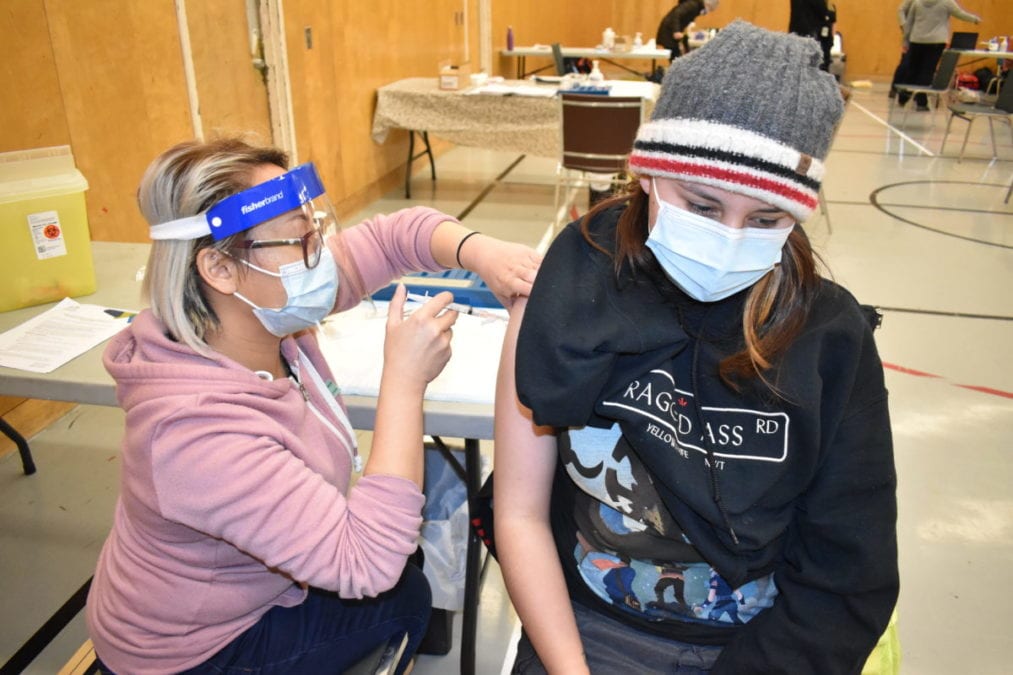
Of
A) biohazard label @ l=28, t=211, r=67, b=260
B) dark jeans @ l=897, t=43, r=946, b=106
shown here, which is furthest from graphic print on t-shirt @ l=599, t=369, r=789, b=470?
dark jeans @ l=897, t=43, r=946, b=106

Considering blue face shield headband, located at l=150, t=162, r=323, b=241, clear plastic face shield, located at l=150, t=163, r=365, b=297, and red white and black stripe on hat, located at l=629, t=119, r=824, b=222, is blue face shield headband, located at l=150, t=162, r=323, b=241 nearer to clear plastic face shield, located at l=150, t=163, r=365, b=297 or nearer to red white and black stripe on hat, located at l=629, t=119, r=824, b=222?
clear plastic face shield, located at l=150, t=163, r=365, b=297

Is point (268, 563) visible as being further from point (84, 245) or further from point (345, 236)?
point (84, 245)

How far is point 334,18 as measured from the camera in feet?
15.8

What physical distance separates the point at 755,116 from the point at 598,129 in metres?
3.89

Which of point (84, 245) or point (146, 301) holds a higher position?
point (146, 301)

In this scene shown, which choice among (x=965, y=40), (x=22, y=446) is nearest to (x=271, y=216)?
(x=22, y=446)

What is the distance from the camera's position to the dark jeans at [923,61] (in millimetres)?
8773

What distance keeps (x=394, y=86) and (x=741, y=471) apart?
17.2 feet

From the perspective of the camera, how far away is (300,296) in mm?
1229

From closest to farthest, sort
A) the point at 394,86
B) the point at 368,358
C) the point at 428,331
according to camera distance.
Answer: the point at 428,331 < the point at 368,358 < the point at 394,86

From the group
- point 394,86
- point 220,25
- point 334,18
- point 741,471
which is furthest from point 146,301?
point 394,86

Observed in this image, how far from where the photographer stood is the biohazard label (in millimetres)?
1813

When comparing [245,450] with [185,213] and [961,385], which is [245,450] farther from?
[961,385]

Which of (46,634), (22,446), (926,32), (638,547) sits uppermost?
(926,32)
